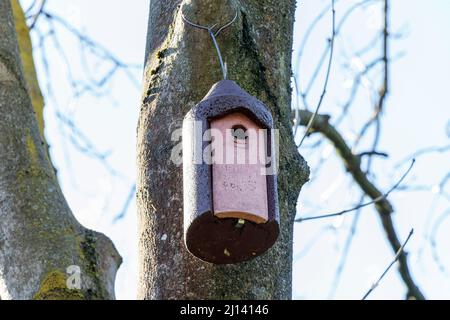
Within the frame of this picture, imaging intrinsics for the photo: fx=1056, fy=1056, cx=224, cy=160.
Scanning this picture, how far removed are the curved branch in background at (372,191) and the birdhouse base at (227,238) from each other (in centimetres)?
183

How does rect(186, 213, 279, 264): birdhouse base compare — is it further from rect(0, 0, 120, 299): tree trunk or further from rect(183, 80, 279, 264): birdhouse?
rect(0, 0, 120, 299): tree trunk

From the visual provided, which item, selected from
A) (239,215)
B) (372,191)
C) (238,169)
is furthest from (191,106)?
(372,191)

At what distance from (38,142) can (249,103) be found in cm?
55

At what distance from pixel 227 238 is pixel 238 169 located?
0.50 ft

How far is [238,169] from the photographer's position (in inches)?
90.8

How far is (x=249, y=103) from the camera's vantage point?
7.72 feet

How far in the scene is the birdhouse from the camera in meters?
2.25

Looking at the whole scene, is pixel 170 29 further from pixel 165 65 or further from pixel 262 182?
pixel 262 182

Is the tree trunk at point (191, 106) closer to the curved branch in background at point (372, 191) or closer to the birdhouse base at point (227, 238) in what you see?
the birdhouse base at point (227, 238)

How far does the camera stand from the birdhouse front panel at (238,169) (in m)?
2.25

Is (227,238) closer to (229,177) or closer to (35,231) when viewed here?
(229,177)

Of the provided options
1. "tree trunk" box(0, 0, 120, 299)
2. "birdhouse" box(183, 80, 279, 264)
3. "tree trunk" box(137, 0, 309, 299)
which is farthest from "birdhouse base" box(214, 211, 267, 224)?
"tree trunk" box(0, 0, 120, 299)

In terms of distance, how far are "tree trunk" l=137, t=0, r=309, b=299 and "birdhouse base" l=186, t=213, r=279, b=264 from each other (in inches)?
1.2
